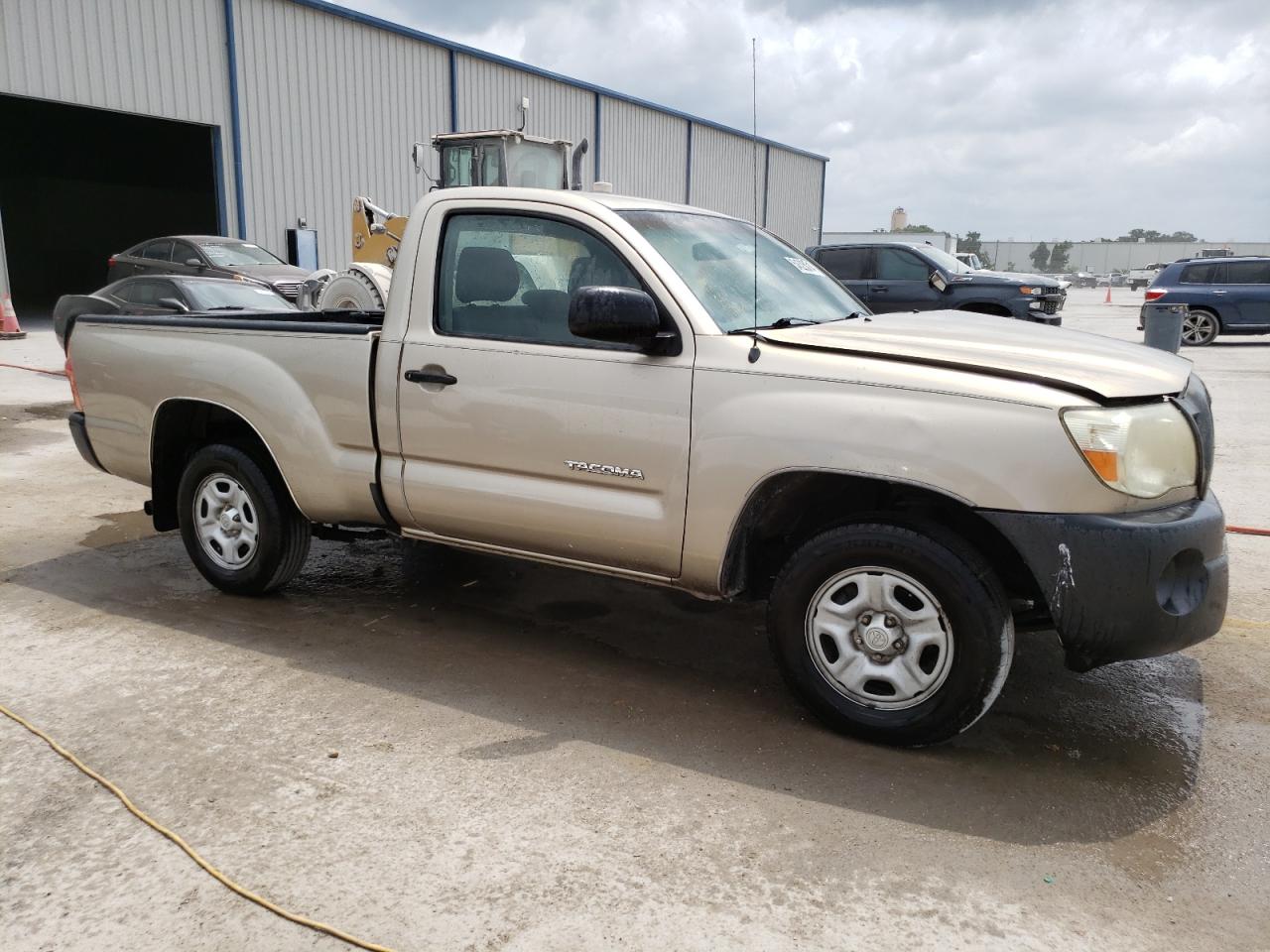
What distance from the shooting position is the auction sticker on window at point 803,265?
4645 mm

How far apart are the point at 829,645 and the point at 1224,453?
22.1ft

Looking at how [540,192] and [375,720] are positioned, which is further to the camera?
[540,192]

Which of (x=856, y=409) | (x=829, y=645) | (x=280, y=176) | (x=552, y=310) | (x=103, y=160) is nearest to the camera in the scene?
(x=856, y=409)

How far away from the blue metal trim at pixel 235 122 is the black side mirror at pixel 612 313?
1888 centimetres

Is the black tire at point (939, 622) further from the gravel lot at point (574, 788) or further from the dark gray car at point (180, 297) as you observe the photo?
the dark gray car at point (180, 297)

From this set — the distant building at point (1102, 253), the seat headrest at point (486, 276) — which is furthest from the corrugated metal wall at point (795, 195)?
the distant building at point (1102, 253)

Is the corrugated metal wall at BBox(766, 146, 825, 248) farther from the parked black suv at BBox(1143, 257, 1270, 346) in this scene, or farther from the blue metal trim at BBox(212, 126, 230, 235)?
the blue metal trim at BBox(212, 126, 230, 235)

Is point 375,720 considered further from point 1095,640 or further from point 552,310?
point 1095,640

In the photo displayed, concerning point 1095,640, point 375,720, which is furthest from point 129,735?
point 1095,640

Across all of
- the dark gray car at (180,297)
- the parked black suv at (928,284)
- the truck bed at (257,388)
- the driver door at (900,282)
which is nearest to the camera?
the truck bed at (257,388)

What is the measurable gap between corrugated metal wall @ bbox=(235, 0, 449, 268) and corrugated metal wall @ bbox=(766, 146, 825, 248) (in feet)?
58.6

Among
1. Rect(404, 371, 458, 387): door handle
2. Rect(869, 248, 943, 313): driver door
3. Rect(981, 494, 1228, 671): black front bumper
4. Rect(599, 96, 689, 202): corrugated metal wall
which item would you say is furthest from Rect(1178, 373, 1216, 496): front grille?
Rect(599, 96, 689, 202): corrugated metal wall

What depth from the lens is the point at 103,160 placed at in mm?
31594

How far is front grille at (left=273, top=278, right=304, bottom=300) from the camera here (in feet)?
53.6
